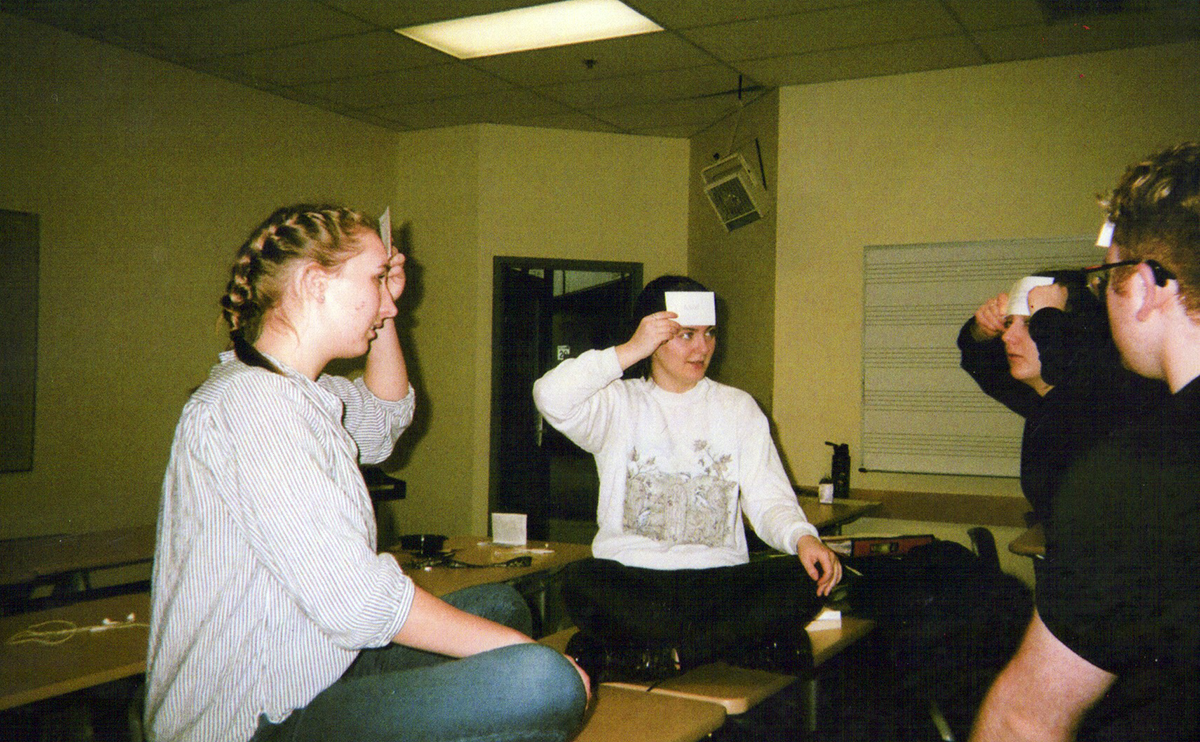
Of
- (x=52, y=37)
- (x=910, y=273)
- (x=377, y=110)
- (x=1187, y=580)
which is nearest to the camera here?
(x=1187, y=580)

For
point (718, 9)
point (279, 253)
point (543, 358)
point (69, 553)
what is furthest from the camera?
point (543, 358)

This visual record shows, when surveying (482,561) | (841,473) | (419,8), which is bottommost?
(482,561)

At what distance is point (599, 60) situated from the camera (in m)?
4.40

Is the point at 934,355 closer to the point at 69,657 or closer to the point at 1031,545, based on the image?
the point at 1031,545

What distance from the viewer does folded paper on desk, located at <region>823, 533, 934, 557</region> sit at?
2.63 metres

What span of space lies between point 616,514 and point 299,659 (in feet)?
3.71

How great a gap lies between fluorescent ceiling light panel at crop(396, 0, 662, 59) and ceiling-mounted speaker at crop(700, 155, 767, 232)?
0.97 meters

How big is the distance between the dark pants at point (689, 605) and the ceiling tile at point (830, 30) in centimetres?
279

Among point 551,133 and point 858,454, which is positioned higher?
point 551,133

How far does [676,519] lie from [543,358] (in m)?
3.56

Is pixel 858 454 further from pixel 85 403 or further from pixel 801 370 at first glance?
pixel 85 403

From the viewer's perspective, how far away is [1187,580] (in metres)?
0.96

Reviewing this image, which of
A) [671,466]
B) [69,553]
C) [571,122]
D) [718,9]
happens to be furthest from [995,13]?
[69,553]

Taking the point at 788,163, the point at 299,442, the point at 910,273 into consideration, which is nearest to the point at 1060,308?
the point at 299,442
